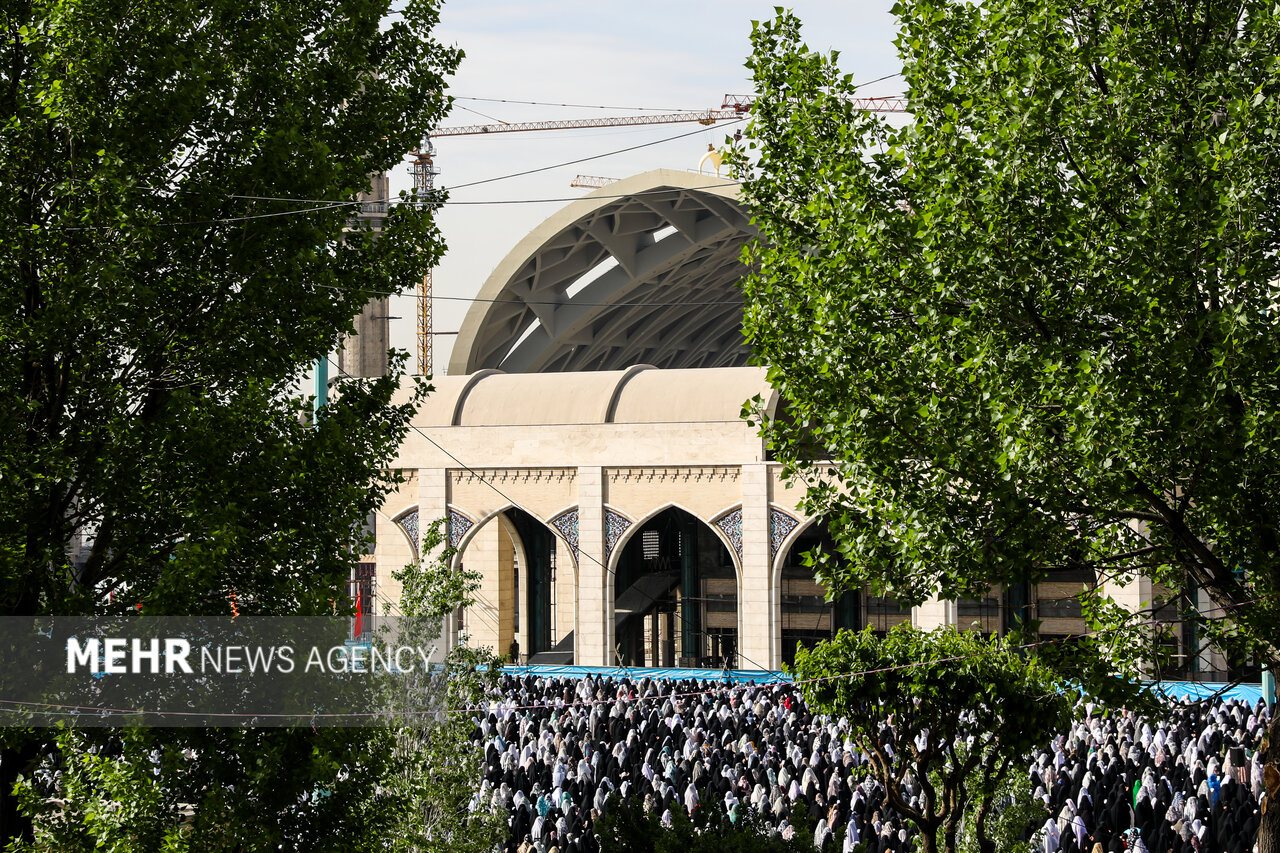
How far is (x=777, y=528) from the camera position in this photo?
33156 millimetres

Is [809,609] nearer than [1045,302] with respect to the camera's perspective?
No

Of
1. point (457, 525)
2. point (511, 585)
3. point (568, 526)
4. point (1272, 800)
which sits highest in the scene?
point (457, 525)

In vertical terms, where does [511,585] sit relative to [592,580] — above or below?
below

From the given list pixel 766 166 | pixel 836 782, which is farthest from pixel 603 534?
pixel 766 166

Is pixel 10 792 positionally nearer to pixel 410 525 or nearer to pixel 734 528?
pixel 734 528

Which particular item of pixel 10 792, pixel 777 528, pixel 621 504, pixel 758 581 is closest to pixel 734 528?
pixel 777 528

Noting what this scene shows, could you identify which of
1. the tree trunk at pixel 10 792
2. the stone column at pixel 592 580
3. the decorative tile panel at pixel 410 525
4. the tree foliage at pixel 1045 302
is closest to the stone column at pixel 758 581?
the stone column at pixel 592 580

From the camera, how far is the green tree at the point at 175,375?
23.8 ft

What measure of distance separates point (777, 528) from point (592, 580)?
5.67 meters

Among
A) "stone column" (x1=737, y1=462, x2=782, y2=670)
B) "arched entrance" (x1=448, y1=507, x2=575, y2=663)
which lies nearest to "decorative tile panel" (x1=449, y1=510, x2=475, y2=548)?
"arched entrance" (x1=448, y1=507, x2=575, y2=663)

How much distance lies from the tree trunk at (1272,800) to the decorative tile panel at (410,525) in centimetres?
3108

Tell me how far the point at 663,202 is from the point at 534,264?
5.34 meters

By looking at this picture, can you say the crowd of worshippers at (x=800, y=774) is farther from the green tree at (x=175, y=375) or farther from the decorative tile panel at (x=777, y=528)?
the decorative tile panel at (x=777, y=528)

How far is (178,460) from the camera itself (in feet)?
24.7
